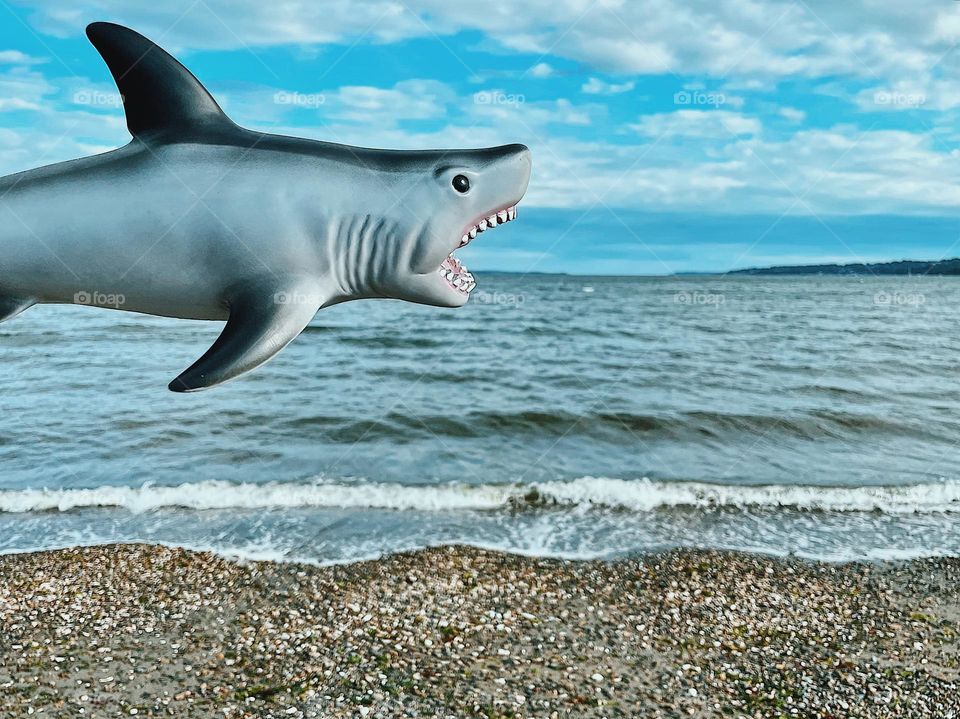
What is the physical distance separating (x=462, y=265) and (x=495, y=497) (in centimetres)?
815

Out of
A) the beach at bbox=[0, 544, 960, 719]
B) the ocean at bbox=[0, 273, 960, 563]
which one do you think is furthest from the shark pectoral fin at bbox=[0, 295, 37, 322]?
the ocean at bbox=[0, 273, 960, 563]

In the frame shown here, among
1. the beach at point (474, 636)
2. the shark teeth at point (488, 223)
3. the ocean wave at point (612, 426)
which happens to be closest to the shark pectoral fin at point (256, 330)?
the shark teeth at point (488, 223)

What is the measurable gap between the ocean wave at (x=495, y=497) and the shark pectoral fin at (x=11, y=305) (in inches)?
309

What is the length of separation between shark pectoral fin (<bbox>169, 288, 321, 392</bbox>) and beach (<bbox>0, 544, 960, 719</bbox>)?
14.0 feet

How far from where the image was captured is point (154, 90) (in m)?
2.67

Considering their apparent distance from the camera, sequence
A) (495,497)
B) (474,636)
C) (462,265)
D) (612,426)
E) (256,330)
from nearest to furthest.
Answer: (256,330) < (462,265) < (474,636) < (495,497) < (612,426)

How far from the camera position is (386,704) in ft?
19.1

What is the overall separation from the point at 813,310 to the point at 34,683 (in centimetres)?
4441

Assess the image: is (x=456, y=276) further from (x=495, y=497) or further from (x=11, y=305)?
(x=495, y=497)

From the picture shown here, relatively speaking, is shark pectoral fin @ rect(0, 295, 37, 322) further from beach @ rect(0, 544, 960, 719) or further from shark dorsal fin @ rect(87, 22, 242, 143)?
beach @ rect(0, 544, 960, 719)

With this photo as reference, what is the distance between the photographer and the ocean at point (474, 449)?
9352mm

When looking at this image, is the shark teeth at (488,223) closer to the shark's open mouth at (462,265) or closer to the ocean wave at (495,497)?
the shark's open mouth at (462,265)

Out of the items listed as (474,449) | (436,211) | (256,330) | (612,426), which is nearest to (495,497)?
(474,449)

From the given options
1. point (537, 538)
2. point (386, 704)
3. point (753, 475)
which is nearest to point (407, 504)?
point (537, 538)
